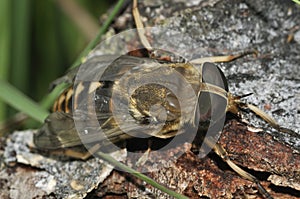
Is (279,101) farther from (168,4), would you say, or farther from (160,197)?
(168,4)

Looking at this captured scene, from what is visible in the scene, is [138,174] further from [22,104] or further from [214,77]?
[22,104]

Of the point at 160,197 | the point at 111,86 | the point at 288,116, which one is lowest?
the point at 160,197

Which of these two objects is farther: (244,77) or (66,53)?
(66,53)

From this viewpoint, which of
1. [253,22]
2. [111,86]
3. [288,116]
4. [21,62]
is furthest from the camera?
[21,62]

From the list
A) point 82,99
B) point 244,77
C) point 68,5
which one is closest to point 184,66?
point 244,77

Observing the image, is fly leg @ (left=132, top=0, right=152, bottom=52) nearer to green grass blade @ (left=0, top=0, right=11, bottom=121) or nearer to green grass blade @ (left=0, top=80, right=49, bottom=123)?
green grass blade @ (left=0, top=80, right=49, bottom=123)

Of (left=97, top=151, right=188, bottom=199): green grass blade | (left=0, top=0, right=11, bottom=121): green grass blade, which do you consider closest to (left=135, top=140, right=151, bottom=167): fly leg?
(left=97, top=151, right=188, bottom=199): green grass blade
